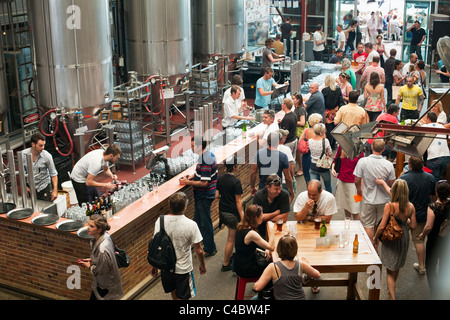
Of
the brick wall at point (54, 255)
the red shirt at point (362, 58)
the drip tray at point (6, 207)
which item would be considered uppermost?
the red shirt at point (362, 58)

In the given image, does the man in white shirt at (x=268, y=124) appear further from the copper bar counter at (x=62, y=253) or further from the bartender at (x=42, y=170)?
the bartender at (x=42, y=170)

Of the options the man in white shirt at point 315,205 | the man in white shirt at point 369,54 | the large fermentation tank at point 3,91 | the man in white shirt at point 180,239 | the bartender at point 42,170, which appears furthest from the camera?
the man in white shirt at point 369,54

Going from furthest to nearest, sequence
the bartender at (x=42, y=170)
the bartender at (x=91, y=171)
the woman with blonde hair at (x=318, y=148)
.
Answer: the woman with blonde hair at (x=318, y=148) < the bartender at (x=42, y=170) < the bartender at (x=91, y=171)

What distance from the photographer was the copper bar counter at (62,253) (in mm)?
7125

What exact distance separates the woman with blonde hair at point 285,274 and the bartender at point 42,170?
3660 millimetres

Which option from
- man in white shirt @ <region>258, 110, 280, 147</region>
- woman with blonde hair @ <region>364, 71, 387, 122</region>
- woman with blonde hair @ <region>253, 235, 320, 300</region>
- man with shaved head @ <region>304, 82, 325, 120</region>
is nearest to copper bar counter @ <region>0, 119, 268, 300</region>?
woman with blonde hair @ <region>253, 235, 320, 300</region>

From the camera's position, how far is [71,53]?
9211 mm

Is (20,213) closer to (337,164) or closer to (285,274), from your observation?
(285,274)

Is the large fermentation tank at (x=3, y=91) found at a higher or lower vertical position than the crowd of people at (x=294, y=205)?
higher

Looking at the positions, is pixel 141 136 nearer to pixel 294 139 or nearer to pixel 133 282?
pixel 294 139

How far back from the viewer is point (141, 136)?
11.1m

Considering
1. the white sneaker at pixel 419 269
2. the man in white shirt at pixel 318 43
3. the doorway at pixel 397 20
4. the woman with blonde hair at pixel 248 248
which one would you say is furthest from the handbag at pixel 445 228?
the doorway at pixel 397 20

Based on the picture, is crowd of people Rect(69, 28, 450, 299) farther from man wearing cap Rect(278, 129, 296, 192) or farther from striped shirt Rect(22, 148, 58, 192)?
striped shirt Rect(22, 148, 58, 192)

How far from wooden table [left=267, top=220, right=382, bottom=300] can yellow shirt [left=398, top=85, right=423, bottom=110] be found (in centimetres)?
559
